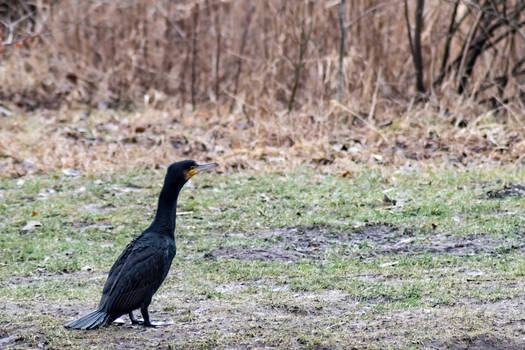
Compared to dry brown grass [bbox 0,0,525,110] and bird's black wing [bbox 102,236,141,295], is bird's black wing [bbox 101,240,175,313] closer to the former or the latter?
bird's black wing [bbox 102,236,141,295]

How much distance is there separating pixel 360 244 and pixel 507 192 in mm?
2413

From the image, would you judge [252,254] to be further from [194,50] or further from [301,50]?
[194,50]

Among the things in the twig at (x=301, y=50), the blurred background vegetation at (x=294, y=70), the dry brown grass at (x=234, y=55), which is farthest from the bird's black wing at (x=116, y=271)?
the twig at (x=301, y=50)

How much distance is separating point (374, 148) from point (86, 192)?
4242 mm

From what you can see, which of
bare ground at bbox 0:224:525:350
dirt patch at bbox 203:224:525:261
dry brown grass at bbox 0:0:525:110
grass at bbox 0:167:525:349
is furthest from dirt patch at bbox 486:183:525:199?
dry brown grass at bbox 0:0:525:110

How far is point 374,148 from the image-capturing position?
11844 millimetres

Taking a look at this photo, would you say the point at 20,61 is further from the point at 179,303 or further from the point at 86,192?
the point at 179,303

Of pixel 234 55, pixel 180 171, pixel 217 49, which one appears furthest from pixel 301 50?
pixel 180 171

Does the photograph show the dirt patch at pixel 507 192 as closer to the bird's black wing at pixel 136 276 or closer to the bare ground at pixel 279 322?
the bare ground at pixel 279 322

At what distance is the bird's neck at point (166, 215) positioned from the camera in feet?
17.7

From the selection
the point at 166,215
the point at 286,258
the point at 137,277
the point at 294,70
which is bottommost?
the point at 286,258

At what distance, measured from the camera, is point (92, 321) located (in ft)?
16.4

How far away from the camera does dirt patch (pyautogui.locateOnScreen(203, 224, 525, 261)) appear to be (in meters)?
7.22

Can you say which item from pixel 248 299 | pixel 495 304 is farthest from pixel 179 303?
pixel 495 304
